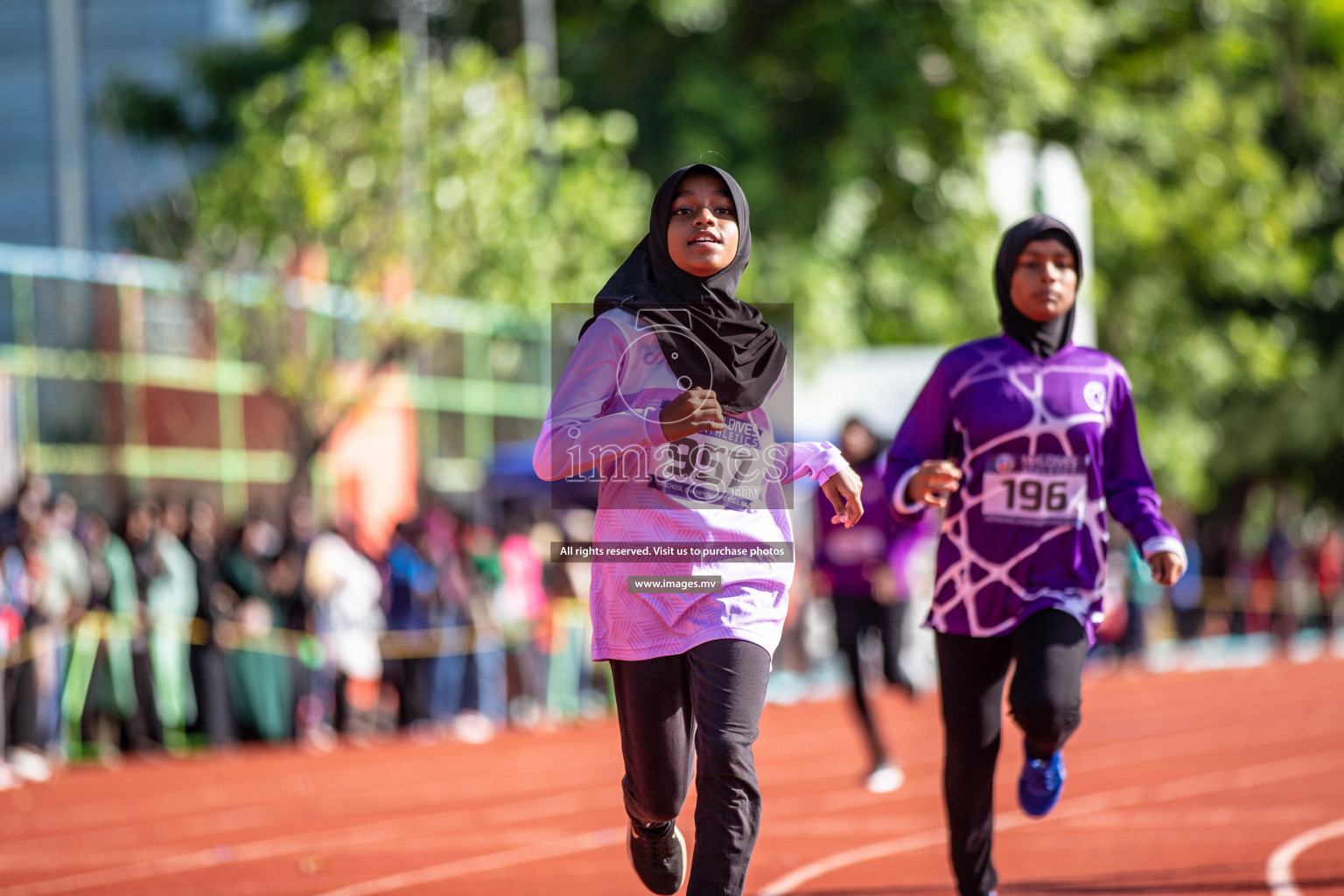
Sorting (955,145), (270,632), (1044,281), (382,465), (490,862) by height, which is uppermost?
(955,145)

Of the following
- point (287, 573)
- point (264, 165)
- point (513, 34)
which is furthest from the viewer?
point (513, 34)

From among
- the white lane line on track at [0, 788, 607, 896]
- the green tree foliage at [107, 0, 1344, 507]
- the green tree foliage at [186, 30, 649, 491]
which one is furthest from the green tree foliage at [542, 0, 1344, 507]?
the white lane line on track at [0, 788, 607, 896]

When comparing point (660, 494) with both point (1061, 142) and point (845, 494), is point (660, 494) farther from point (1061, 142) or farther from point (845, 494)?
point (1061, 142)

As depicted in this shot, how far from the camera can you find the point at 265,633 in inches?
610

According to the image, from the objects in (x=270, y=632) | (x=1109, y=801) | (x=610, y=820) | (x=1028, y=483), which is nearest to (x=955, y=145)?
(x=270, y=632)

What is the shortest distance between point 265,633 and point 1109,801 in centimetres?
802

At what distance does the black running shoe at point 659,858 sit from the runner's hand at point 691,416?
117 cm

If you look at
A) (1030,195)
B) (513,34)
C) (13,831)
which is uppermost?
(513,34)

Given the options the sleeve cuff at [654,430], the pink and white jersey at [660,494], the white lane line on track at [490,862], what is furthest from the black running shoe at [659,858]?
the white lane line on track at [490,862]

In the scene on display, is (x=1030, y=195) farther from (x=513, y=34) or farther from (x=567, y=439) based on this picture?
(x=567, y=439)

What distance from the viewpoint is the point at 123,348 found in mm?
21016

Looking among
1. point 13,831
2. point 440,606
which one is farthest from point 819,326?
point 13,831

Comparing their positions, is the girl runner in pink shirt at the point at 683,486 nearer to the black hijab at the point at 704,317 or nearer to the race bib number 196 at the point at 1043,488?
the black hijab at the point at 704,317

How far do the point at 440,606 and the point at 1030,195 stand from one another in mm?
10361
